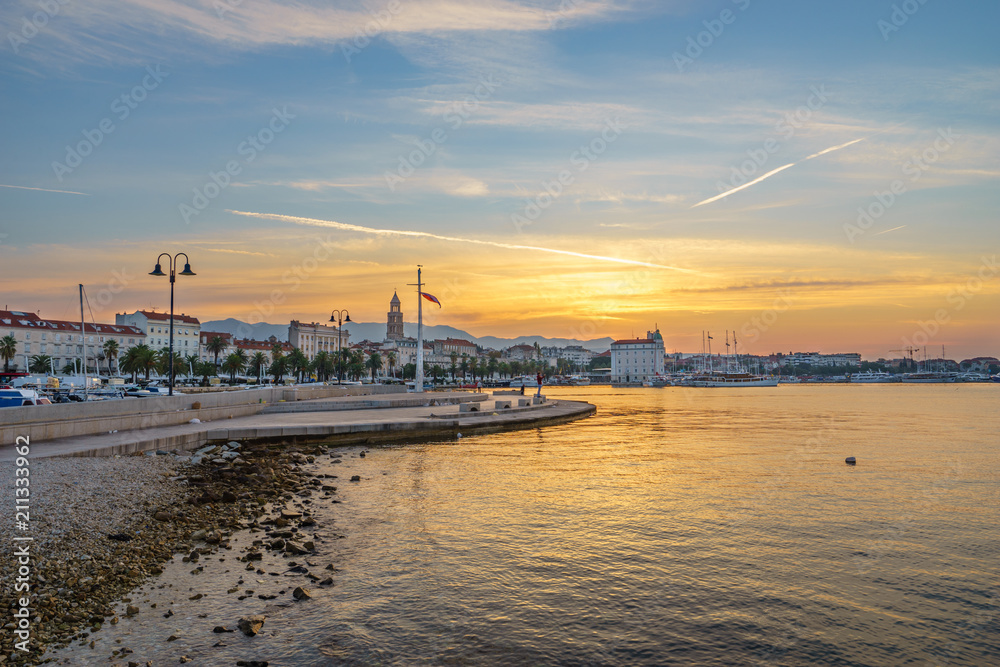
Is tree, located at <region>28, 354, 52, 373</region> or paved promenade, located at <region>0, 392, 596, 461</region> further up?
tree, located at <region>28, 354, 52, 373</region>

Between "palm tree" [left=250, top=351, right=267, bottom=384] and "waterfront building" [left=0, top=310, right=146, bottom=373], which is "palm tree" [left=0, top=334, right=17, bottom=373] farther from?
"palm tree" [left=250, top=351, right=267, bottom=384]

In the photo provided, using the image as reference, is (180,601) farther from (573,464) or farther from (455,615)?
(573,464)

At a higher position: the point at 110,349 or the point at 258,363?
the point at 110,349

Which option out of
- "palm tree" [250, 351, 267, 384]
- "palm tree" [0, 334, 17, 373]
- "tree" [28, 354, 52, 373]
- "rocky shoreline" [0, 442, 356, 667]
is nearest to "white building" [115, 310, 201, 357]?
"palm tree" [250, 351, 267, 384]

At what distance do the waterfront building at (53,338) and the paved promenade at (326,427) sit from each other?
97.2 m

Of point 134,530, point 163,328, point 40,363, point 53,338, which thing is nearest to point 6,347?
point 40,363

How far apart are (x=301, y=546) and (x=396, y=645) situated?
191 inches

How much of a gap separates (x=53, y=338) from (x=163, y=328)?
32.6 m

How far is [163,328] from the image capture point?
530ft

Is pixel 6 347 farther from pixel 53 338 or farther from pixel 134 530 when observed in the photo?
pixel 134 530

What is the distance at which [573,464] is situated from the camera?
85.8 feet

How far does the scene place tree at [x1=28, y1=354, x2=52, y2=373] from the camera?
113 m

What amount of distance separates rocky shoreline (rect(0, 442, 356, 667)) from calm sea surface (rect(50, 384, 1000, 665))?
0.63 meters

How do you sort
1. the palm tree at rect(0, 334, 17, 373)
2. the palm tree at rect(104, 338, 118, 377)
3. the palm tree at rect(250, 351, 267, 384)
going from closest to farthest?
1. the palm tree at rect(0, 334, 17, 373)
2. the palm tree at rect(104, 338, 118, 377)
3. the palm tree at rect(250, 351, 267, 384)
